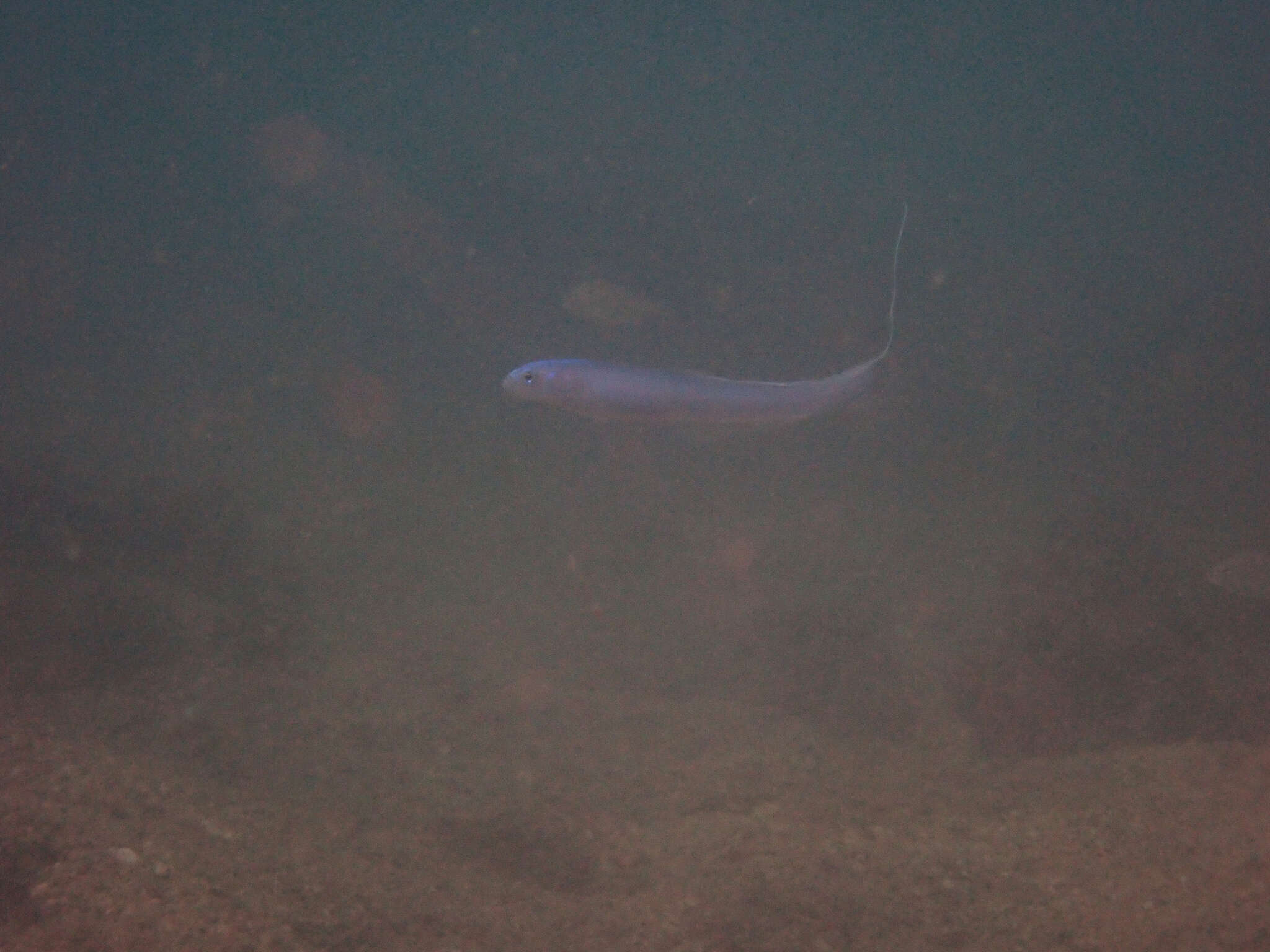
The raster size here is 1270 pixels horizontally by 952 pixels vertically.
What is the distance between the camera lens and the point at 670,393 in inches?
168

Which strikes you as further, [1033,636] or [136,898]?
[1033,636]

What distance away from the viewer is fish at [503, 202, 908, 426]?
4.25 meters

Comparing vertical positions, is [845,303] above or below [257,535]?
above

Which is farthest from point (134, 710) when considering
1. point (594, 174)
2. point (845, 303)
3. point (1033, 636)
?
point (594, 174)

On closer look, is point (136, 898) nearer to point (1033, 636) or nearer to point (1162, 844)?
point (1162, 844)

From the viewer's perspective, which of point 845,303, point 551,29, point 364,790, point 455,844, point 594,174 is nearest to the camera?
point 455,844

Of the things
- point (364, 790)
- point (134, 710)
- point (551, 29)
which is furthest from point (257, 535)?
point (551, 29)

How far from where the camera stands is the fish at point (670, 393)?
4246 millimetres

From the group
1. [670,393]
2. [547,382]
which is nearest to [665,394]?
[670,393]

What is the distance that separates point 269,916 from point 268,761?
71.0 inches

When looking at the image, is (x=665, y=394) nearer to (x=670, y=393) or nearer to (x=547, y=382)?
(x=670, y=393)

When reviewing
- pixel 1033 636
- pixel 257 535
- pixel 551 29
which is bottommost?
pixel 1033 636

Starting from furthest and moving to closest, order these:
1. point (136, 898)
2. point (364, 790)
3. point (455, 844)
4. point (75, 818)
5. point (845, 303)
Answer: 1. point (845, 303)
2. point (364, 790)
3. point (455, 844)
4. point (75, 818)
5. point (136, 898)

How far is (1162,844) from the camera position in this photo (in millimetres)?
2963
